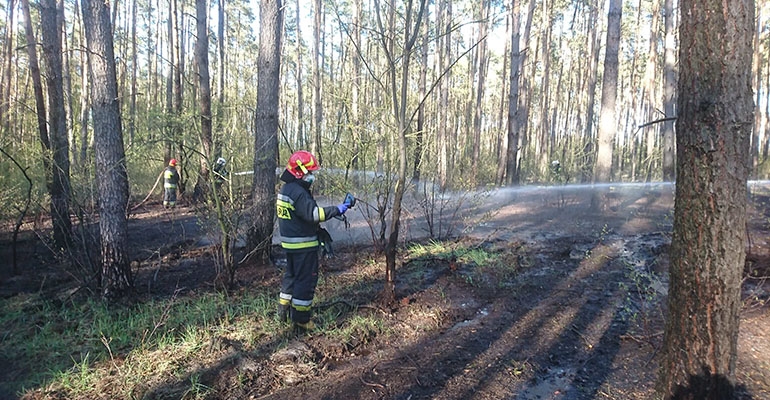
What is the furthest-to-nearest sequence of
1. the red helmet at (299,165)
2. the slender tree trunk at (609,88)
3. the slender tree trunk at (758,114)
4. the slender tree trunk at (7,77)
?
the slender tree trunk at (758,114) → the slender tree trunk at (609,88) → the slender tree trunk at (7,77) → the red helmet at (299,165)

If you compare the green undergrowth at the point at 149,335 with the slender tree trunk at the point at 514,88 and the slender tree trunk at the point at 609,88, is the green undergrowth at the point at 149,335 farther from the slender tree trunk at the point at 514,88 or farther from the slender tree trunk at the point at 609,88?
the slender tree trunk at the point at 514,88

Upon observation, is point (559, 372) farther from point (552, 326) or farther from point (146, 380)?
point (146, 380)

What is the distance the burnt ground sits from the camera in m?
3.11

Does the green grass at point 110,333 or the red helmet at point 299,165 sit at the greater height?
the red helmet at point 299,165

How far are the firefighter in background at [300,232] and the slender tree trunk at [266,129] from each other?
230 cm

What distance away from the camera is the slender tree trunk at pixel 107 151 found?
4590 mm

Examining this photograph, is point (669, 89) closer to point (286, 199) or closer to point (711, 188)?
point (711, 188)

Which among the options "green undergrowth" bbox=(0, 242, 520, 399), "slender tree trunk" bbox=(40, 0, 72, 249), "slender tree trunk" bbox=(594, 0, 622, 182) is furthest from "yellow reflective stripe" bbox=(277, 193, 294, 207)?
"slender tree trunk" bbox=(594, 0, 622, 182)

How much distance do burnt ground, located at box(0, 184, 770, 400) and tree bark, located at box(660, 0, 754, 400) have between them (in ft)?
2.65

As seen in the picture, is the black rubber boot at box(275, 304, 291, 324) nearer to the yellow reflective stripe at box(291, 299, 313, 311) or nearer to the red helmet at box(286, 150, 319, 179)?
the yellow reflective stripe at box(291, 299, 313, 311)

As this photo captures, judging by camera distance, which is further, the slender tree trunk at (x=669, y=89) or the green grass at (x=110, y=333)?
the slender tree trunk at (x=669, y=89)

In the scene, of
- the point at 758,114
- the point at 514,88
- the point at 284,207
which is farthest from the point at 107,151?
the point at 758,114

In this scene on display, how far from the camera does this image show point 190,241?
27.4 feet

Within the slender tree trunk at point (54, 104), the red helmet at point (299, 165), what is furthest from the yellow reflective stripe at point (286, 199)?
the slender tree trunk at point (54, 104)
